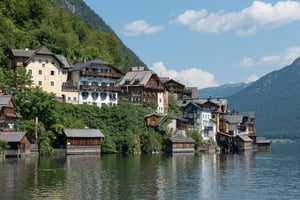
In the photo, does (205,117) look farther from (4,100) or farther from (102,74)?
(4,100)

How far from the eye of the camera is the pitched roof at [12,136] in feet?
270

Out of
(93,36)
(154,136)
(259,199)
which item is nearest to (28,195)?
(259,199)

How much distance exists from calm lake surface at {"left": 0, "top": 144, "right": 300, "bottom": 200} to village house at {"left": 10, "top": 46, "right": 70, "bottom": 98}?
3199cm

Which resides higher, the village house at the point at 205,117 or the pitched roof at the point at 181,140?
the village house at the point at 205,117

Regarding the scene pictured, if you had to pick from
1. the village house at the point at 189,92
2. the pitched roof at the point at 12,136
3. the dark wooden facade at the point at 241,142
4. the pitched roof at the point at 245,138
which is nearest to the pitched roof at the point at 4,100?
the pitched roof at the point at 12,136

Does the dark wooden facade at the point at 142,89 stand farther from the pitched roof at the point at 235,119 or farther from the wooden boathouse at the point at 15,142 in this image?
the wooden boathouse at the point at 15,142

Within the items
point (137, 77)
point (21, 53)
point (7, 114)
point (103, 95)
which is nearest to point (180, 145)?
point (103, 95)

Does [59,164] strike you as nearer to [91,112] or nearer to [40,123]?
[40,123]

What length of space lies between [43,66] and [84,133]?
62.0 feet

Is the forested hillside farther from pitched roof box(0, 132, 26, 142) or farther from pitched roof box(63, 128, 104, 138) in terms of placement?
pitched roof box(0, 132, 26, 142)

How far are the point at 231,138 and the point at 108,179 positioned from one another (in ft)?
262

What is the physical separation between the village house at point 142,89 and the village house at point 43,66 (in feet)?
55.6

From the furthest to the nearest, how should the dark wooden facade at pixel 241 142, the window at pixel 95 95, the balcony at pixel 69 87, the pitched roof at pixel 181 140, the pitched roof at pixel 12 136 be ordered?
Answer: 1. the dark wooden facade at pixel 241 142
2. the window at pixel 95 95
3. the pitched roof at pixel 181 140
4. the balcony at pixel 69 87
5. the pitched roof at pixel 12 136

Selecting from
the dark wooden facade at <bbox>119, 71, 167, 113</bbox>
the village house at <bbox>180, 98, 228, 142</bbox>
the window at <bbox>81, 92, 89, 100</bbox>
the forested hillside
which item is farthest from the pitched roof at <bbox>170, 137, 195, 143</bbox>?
the forested hillside
